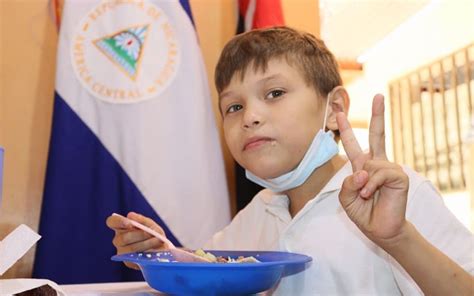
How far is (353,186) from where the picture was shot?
728mm

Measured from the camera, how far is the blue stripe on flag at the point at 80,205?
1532 millimetres

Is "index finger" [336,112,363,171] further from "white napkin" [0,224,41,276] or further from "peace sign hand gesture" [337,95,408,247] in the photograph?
"white napkin" [0,224,41,276]

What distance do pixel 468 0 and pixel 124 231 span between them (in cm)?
365

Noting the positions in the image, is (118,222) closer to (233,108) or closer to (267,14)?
(233,108)

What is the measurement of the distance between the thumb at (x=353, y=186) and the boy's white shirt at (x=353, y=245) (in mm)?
159

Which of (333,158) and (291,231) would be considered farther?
(333,158)

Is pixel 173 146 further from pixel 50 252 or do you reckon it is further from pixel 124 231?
pixel 124 231

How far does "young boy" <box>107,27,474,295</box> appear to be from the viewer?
0.74 meters

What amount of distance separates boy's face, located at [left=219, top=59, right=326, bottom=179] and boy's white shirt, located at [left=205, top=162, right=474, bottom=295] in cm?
12

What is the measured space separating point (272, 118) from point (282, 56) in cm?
15

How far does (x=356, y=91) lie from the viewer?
5.37 meters

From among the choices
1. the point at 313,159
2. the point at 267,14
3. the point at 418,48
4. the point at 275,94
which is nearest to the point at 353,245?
the point at 313,159

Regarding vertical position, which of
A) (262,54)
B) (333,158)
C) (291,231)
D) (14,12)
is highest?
(14,12)

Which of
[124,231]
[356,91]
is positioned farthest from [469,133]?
[124,231]
